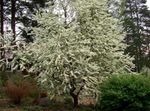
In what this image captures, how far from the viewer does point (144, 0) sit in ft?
190

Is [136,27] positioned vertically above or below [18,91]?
above

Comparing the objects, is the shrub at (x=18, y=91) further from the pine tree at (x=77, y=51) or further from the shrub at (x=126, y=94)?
the shrub at (x=126, y=94)

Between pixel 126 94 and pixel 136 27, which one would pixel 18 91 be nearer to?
pixel 126 94

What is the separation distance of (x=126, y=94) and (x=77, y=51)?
2.72 metres

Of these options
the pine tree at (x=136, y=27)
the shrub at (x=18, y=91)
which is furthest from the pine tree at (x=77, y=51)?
the pine tree at (x=136, y=27)

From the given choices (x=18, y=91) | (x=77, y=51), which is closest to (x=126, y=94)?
(x=77, y=51)

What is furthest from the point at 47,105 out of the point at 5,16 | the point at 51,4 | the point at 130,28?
the point at 130,28

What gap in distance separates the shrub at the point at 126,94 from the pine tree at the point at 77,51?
1.19 metres

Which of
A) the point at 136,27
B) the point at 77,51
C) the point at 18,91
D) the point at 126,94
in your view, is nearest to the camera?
the point at 126,94

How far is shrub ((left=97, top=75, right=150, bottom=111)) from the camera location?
15370 millimetres

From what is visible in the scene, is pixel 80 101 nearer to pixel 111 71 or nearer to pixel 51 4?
pixel 111 71

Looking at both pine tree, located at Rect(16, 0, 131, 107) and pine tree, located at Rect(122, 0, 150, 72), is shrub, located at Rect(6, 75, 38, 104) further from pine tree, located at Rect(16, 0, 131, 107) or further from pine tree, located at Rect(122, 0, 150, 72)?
pine tree, located at Rect(122, 0, 150, 72)

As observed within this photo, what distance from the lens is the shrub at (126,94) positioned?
605 inches

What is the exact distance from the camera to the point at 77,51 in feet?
54.3
